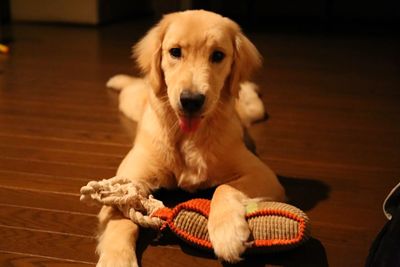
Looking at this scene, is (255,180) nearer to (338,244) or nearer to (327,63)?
(338,244)

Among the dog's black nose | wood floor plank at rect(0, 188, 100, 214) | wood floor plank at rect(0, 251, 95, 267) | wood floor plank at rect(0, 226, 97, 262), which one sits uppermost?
the dog's black nose

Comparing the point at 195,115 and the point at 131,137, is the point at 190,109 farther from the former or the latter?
the point at 131,137

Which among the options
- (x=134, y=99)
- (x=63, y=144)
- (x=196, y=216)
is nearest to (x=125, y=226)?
(x=196, y=216)

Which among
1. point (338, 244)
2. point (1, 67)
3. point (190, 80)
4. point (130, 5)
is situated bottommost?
point (130, 5)

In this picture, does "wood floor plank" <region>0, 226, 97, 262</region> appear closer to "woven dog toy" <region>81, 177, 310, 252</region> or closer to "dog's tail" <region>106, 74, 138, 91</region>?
"woven dog toy" <region>81, 177, 310, 252</region>

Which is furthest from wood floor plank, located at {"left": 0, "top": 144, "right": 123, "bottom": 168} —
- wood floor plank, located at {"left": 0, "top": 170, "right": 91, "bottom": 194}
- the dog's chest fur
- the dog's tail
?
the dog's tail

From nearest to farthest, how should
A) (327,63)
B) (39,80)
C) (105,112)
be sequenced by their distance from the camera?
(105,112) → (39,80) → (327,63)

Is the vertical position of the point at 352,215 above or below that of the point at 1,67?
above

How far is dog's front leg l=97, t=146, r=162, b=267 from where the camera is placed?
1.12 metres

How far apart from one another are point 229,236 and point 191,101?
40cm

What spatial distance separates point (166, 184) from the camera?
155cm

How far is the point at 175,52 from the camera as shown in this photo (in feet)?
4.92

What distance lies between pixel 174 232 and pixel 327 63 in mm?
3238

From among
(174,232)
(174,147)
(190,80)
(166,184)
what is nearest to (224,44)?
(190,80)
